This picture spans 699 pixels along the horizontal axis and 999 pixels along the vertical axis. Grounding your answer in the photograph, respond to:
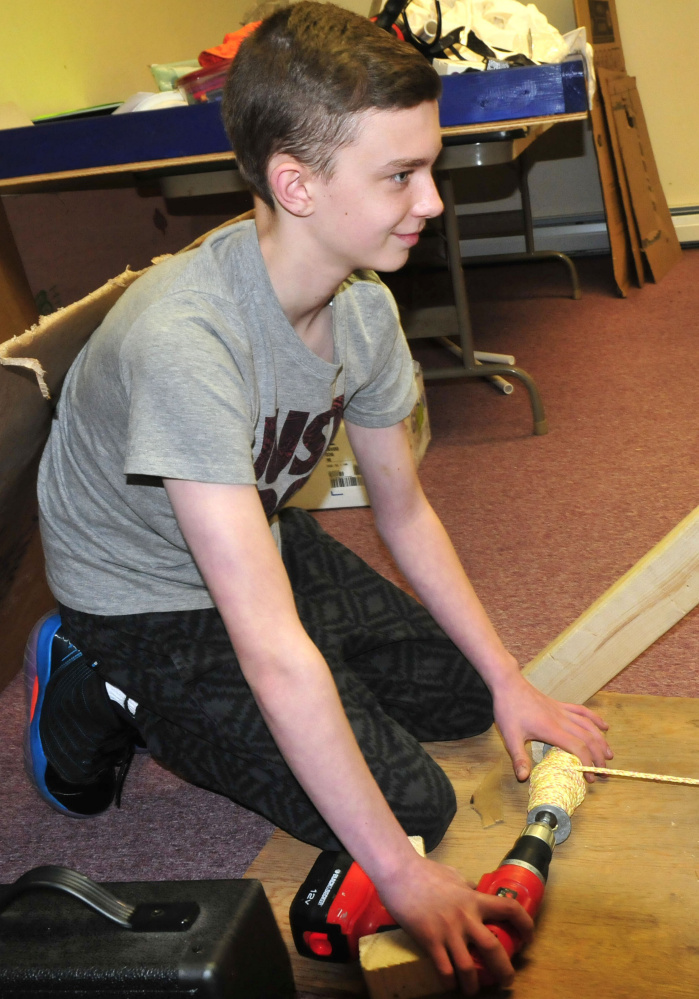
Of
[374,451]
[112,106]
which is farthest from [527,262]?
[374,451]

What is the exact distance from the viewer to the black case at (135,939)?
0.62m

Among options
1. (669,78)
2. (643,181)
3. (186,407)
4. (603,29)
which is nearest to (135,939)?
(186,407)

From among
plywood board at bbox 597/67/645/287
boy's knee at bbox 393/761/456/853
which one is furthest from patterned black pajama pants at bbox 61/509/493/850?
plywood board at bbox 597/67/645/287

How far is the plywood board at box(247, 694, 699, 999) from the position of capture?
2.77 ft

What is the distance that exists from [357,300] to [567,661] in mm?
503

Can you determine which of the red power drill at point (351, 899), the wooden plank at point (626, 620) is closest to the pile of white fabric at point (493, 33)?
the wooden plank at point (626, 620)

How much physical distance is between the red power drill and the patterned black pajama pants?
0.41 feet

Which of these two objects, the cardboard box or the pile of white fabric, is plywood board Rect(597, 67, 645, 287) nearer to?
the pile of white fabric

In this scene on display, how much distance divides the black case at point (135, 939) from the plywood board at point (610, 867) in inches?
11.7

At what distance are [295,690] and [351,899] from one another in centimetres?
23

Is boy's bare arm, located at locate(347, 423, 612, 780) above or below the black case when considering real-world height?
below

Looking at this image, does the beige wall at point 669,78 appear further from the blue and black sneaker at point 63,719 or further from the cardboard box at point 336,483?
the blue and black sneaker at point 63,719

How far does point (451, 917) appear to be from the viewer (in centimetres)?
78

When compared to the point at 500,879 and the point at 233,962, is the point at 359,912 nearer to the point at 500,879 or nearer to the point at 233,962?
the point at 500,879
